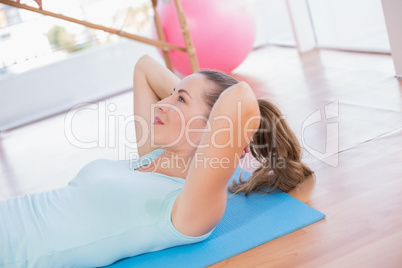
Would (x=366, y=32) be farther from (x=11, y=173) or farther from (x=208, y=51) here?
(x=11, y=173)

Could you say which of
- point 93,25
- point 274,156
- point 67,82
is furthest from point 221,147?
point 67,82

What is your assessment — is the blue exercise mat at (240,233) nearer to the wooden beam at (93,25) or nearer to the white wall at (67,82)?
the wooden beam at (93,25)

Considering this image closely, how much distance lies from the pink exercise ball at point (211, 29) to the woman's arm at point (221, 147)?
2891mm

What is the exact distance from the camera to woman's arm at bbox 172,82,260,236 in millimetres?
1296

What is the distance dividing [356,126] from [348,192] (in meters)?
0.72

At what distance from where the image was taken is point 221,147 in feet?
4.31

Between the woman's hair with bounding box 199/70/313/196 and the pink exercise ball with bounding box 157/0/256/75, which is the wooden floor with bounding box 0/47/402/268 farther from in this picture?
the pink exercise ball with bounding box 157/0/256/75

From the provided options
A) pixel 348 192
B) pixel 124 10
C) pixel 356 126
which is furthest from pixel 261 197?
pixel 124 10

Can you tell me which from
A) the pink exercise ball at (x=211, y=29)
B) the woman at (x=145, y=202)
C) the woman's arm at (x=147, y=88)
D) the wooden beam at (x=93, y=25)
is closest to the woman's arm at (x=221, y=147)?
the woman at (x=145, y=202)

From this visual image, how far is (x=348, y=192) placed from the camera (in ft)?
5.82

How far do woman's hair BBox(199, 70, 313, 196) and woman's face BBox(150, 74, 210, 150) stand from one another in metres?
0.03

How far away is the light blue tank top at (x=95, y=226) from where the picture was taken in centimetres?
150

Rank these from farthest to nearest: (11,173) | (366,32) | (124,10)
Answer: (124,10), (366,32), (11,173)

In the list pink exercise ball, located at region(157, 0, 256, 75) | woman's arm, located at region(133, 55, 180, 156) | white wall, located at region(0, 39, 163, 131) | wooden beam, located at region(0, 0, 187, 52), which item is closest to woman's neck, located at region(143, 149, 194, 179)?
woman's arm, located at region(133, 55, 180, 156)
